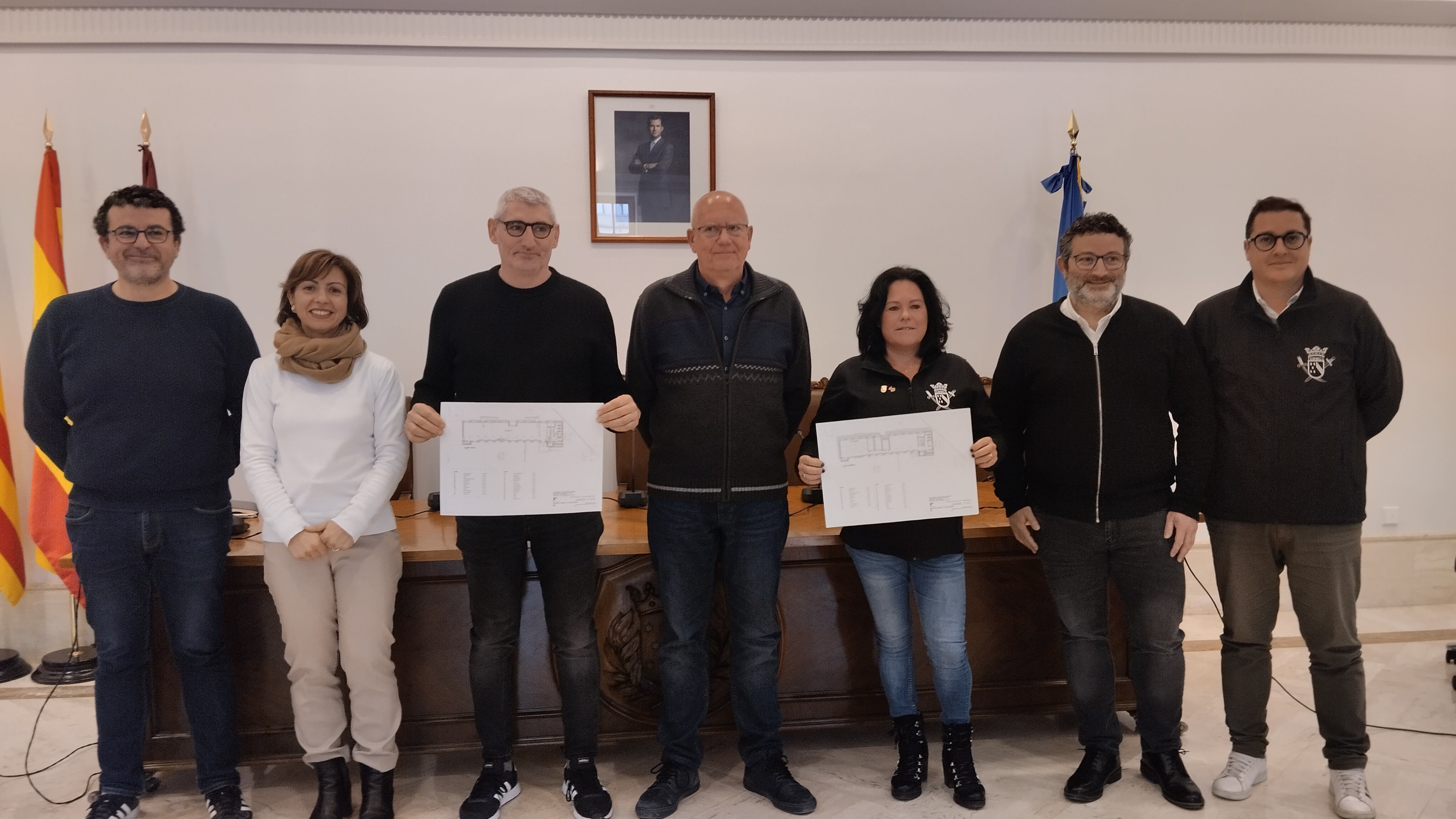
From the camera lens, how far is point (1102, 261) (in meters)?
2.15

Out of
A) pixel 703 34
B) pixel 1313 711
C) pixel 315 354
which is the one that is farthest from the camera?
pixel 703 34

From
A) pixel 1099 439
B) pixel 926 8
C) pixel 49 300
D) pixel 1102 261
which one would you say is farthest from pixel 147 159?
pixel 1099 439

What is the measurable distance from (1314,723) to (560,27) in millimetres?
4014

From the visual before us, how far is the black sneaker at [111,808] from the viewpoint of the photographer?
7.11 feet

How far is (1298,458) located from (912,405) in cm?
102

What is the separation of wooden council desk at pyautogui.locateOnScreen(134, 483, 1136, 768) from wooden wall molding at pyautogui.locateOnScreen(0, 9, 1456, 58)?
227 centimetres

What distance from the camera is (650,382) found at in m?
2.25

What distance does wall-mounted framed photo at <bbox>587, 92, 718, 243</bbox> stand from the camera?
12.3 ft

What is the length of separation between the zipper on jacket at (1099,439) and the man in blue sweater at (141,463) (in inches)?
90.8

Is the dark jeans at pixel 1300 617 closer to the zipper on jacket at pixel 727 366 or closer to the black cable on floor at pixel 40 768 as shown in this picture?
the zipper on jacket at pixel 727 366

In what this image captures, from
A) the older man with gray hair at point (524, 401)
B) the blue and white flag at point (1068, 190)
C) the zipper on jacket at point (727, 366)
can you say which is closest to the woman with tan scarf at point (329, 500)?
the older man with gray hair at point (524, 401)

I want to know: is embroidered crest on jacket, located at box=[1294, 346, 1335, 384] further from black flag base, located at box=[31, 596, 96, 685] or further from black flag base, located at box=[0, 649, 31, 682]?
black flag base, located at box=[0, 649, 31, 682]

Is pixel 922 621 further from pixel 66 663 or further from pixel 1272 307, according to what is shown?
pixel 66 663

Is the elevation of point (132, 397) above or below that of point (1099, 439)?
above
